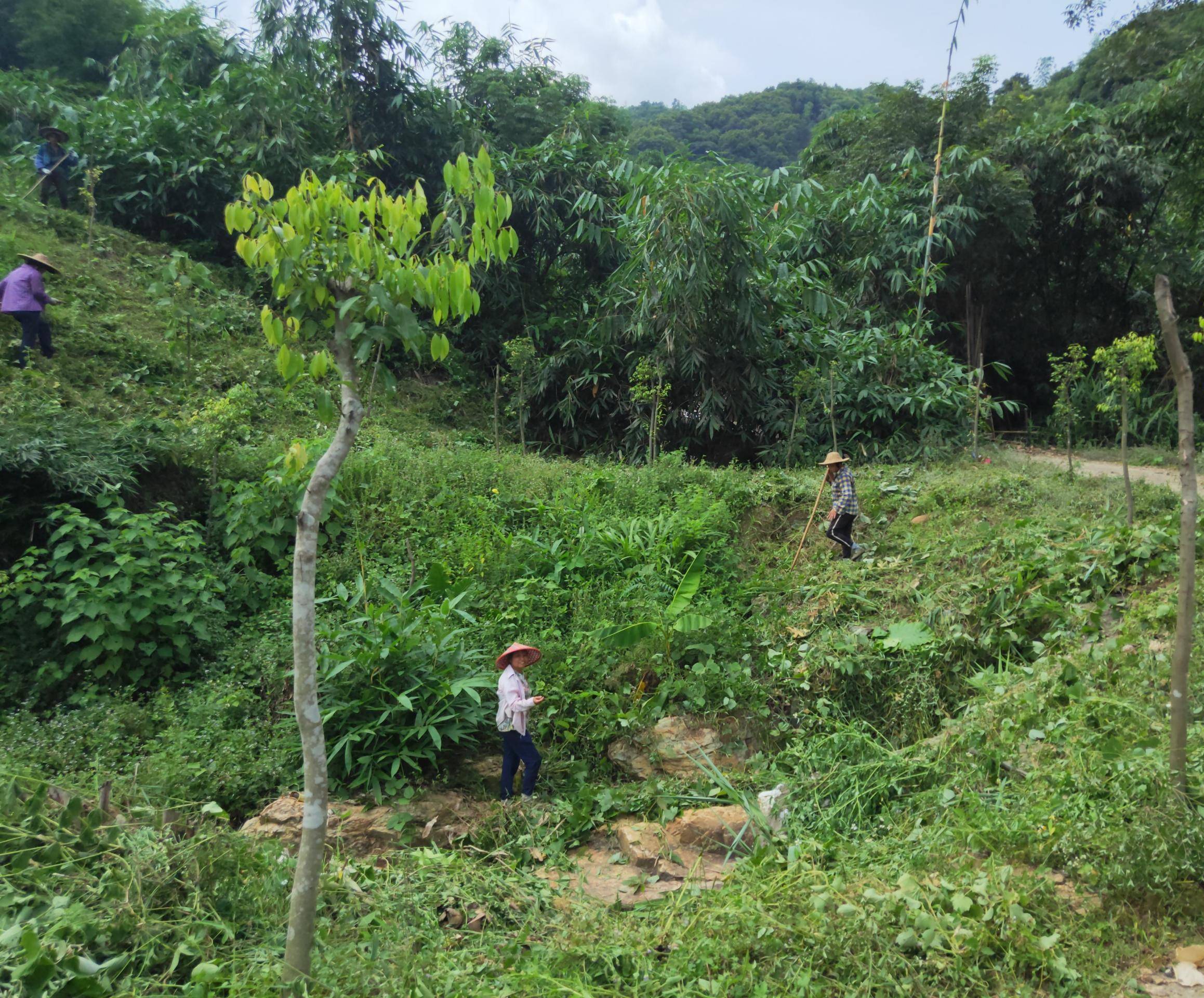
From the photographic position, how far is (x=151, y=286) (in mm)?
8859

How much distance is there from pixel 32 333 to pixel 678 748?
7337 mm

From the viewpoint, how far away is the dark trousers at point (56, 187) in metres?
11.5

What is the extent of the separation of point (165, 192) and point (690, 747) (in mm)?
11877

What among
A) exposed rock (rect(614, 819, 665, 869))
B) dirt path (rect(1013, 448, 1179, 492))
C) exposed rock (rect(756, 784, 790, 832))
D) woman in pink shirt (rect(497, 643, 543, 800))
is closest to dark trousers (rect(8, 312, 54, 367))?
woman in pink shirt (rect(497, 643, 543, 800))

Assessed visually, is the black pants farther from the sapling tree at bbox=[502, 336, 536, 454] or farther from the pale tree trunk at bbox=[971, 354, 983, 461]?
the sapling tree at bbox=[502, 336, 536, 454]

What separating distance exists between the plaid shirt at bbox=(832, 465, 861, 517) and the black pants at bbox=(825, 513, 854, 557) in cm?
9

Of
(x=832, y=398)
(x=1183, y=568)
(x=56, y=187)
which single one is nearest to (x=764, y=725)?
(x=1183, y=568)

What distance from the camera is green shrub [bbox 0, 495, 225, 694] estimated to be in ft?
17.4

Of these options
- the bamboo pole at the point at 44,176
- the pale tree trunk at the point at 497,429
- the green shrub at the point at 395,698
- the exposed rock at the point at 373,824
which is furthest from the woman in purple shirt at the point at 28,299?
the exposed rock at the point at 373,824

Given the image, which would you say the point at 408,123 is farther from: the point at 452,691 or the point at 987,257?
→ the point at 452,691

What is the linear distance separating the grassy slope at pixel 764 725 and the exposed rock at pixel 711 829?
0.79ft

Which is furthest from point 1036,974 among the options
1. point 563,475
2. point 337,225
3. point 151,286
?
point 151,286

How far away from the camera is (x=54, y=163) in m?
11.5

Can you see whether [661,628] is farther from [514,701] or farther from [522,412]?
[522,412]
